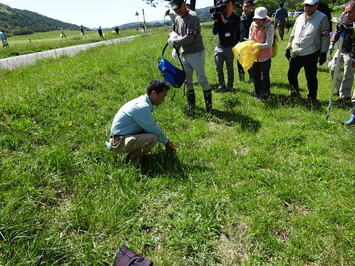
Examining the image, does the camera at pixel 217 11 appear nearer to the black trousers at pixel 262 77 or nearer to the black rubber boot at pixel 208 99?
the black trousers at pixel 262 77

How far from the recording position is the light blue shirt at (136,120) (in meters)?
3.03

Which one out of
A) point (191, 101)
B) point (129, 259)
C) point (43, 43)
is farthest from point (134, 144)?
point (43, 43)

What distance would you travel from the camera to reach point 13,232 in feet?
6.50

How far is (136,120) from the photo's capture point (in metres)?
3.08

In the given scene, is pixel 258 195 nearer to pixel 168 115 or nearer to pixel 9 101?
pixel 168 115

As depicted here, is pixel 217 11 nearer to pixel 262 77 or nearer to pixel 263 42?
pixel 263 42

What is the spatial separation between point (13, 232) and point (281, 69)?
354 inches

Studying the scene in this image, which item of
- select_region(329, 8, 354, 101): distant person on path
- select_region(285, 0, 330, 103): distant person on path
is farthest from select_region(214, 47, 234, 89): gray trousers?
select_region(329, 8, 354, 101): distant person on path

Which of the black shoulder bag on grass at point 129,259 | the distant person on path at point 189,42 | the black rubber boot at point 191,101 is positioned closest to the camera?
the black shoulder bag on grass at point 129,259

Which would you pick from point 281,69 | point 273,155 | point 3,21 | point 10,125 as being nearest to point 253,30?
point 273,155

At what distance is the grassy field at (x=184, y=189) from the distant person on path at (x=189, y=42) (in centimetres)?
73

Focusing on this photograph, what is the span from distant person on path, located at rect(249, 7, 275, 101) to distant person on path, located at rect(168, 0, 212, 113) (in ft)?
4.50

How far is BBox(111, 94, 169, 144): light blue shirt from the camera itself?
Result: 3.03 m

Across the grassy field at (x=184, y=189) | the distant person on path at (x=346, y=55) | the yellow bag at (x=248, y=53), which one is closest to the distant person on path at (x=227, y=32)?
the yellow bag at (x=248, y=53)
